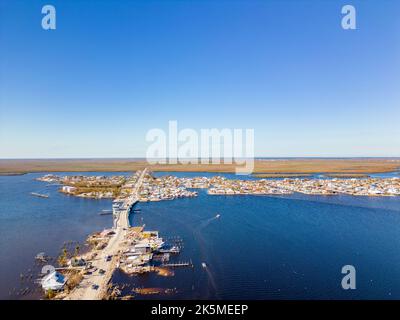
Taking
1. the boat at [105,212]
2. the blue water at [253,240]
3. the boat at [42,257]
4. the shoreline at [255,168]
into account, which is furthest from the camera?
the shoreline at [255,168]

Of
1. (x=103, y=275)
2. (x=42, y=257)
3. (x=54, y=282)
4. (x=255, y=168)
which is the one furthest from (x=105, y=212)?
(x=255, y=168)

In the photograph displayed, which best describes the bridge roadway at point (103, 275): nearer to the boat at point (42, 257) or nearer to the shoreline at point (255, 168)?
the boat at point (42, 257)

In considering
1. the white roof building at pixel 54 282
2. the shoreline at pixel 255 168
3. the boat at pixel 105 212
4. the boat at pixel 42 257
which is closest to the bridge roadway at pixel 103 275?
the white roof building at pixel 54 282

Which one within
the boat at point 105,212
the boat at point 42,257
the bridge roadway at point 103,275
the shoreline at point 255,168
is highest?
the shoreline at point 255,168

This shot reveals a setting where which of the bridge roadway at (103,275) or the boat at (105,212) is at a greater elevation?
the boat at (105,212)

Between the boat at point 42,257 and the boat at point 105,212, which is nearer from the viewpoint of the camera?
the boat at point 42,257

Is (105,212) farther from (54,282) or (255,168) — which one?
(255,168)

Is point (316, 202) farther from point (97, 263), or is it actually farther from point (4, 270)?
point (4, 270)

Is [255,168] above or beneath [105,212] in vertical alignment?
above
